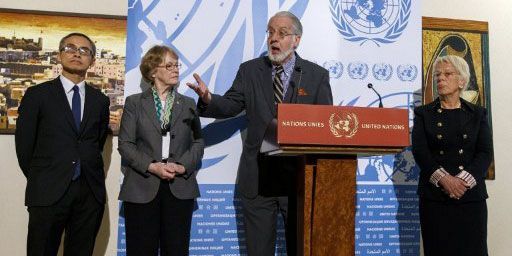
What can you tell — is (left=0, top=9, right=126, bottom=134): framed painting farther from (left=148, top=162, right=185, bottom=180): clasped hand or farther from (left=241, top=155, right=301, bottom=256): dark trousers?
(left=241, top=155, right=301, bottom=256): dark trousers

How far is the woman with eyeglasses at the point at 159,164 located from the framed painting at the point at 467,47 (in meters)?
2.11

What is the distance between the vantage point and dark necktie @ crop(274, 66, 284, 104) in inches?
104

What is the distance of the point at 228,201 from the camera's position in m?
3.34

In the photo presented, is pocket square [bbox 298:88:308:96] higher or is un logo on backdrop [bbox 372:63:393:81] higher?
un logo on backdrop [bbox 372:63:393:81]

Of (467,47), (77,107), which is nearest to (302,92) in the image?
(77,107)

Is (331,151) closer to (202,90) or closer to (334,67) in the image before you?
(202,90)

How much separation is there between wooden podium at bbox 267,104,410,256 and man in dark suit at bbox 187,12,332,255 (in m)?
0.44

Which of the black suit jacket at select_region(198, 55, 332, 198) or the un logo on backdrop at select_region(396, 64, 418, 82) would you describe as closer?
the black suit jacket at select_region(198, 55, 332, 198)

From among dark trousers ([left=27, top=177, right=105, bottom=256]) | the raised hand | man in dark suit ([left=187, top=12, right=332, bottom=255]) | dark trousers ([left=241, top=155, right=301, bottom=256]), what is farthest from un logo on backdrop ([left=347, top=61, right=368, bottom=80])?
dark trousers ([left=27, top=177, right=105, bottom=256])

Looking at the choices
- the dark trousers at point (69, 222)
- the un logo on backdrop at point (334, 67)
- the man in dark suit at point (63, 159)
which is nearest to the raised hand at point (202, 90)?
the man in dark suit at point (63, 159)

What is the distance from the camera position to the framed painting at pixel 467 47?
3.85m

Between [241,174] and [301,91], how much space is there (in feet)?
1.95

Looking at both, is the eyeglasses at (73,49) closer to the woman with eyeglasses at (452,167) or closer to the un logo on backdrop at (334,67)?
the un logo on backdrop at (334,67)

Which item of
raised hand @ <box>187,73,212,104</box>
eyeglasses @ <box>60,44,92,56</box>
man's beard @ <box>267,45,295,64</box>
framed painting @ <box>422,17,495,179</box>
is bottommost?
raised hand @ <box>187,73,212,104</box>
